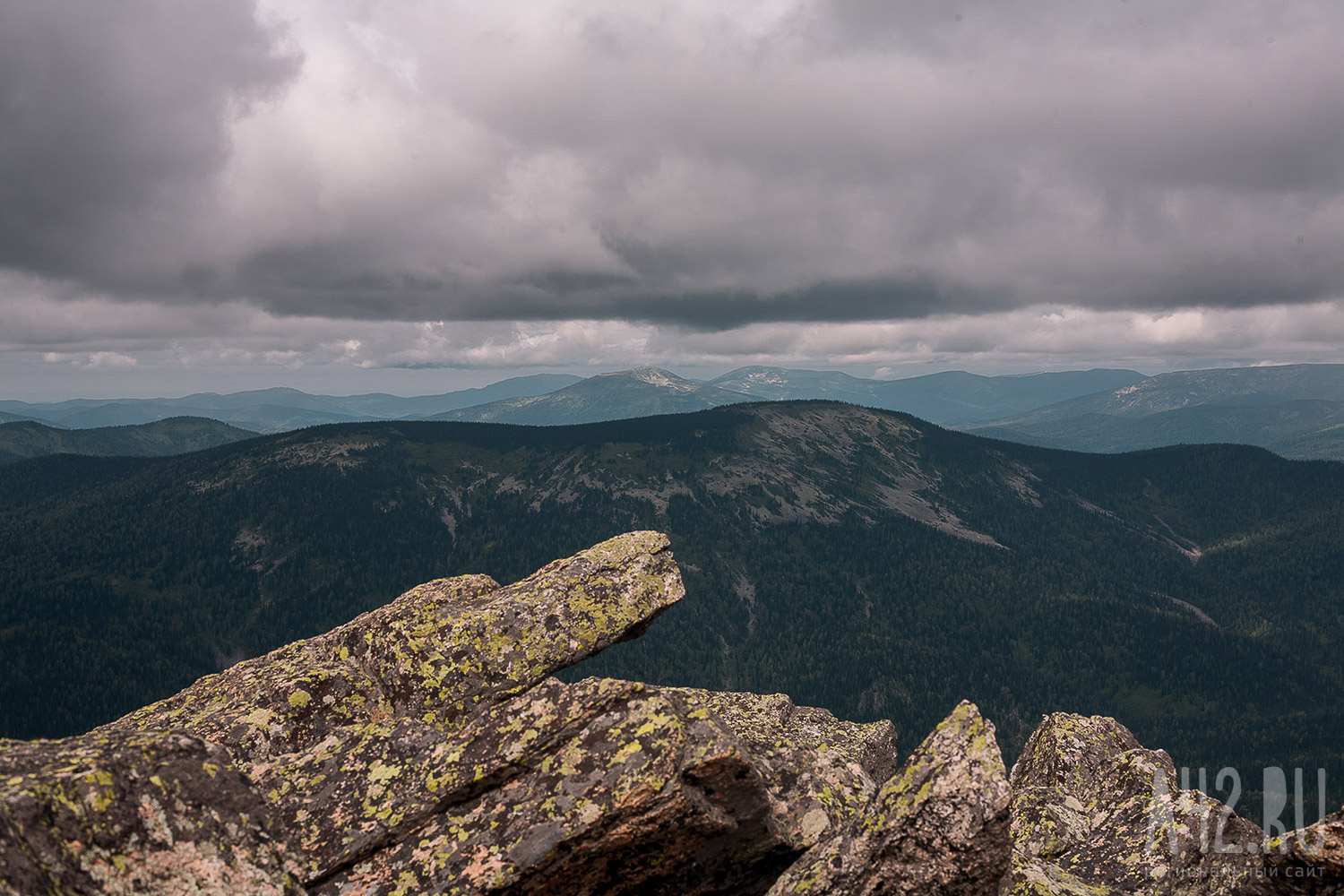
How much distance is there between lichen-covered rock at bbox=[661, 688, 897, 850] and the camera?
18328 millimetres

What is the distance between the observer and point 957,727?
15.3 meters

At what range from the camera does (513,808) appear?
15.2m

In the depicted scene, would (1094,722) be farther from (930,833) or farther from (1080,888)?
(930,833)

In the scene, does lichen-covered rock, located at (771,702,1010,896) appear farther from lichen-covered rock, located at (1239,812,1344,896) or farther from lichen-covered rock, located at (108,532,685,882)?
lichen-covered rock, located at (108,532,685,882)

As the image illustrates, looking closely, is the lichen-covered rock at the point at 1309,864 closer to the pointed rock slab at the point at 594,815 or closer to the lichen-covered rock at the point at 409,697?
the pointed rock slab at the point at 594,815

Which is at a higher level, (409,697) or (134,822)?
(134,822)

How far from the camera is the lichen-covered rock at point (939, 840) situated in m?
13.6

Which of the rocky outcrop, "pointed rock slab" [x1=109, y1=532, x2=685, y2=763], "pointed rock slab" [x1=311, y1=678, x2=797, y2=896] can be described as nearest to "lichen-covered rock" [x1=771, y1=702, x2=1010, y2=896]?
"pointed rock slab" [x1=311, y1=678, x2=797, y2=896]

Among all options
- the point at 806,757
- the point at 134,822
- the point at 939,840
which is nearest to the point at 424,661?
the point at 134,822

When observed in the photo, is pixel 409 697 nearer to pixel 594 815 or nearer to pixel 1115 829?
pixel 594 815

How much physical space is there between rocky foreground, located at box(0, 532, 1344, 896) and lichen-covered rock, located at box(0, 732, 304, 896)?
0.04m

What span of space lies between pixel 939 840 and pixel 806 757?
32.5 feet


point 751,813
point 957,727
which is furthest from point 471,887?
point 957,727

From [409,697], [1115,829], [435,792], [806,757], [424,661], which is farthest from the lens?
[1115,829]
